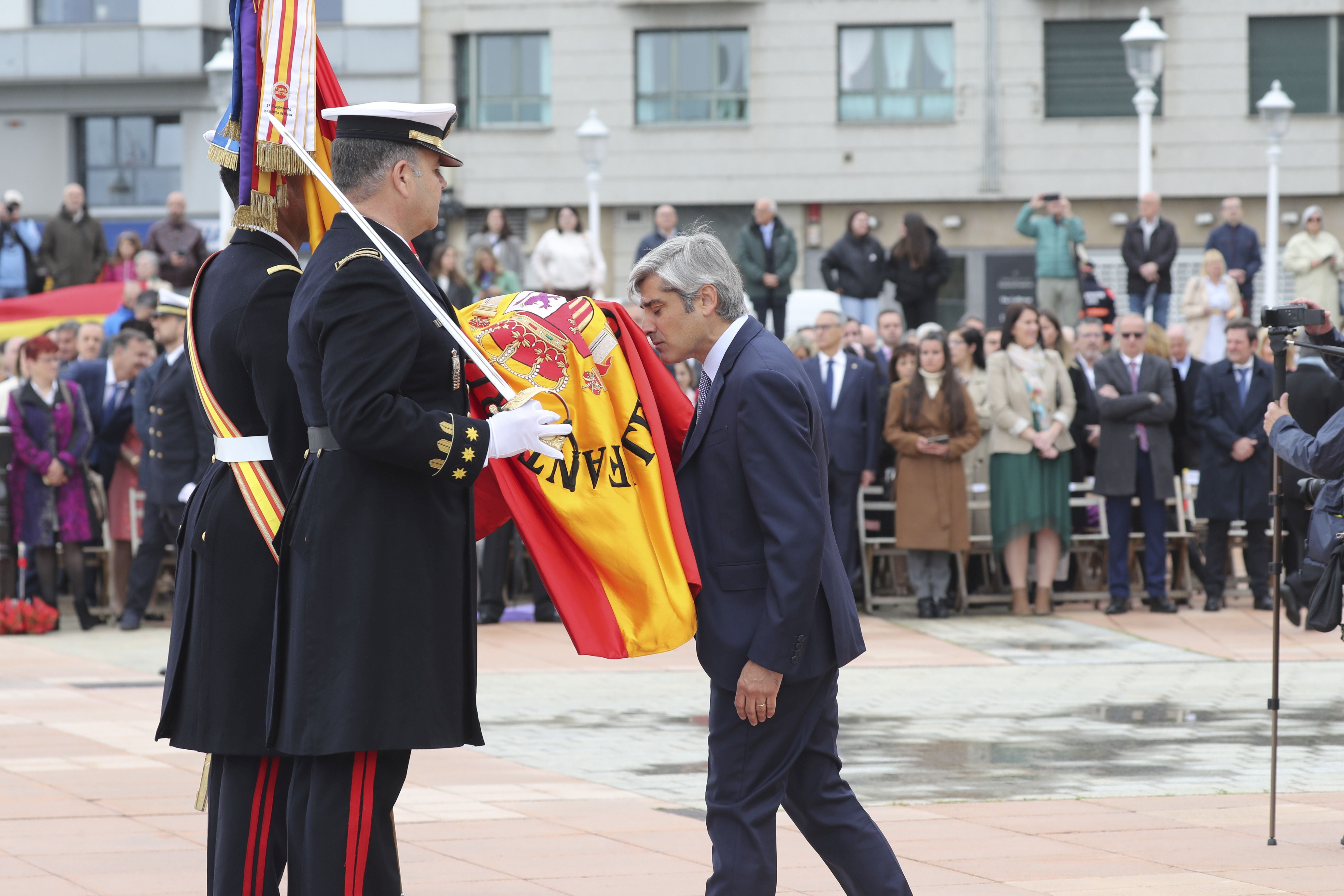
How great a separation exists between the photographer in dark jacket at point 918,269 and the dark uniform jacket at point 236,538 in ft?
53.2

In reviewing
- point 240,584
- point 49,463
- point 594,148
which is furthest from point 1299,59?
point 240,584

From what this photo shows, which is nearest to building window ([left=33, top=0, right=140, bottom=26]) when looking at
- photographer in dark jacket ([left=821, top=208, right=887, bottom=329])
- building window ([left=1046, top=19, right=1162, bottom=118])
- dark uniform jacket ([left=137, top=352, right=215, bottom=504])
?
building window ([left=1046, top=19, right=1162, bottom=118])

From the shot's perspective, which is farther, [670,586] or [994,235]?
[994,235]

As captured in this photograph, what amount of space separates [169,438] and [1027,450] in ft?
20.7

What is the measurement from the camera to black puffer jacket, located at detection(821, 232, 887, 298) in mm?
20547

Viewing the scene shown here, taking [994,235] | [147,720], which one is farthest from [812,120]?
[147,720]

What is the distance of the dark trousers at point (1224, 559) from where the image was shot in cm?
1447

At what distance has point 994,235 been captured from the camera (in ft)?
106

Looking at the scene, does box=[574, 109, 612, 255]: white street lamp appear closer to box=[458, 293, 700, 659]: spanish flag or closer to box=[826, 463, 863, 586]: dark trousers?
box=[826, 463, 863, 586]: dark trousers

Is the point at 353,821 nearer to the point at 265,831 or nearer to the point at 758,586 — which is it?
the point at 265,831

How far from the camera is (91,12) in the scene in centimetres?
3509

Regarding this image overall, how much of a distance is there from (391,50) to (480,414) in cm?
2957

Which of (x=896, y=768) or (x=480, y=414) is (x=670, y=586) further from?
(x=896, y=768)

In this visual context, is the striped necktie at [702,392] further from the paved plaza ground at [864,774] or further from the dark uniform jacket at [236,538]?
the paved plaza ground at [864,774]
